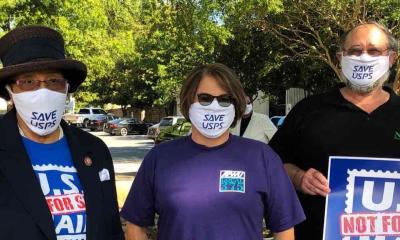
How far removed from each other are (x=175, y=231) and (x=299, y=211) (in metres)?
0.62

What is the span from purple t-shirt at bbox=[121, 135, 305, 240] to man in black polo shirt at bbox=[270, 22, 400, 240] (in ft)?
1.50

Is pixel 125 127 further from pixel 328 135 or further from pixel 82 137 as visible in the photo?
pixel 82 137

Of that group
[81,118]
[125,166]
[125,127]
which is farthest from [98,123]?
[125,166]

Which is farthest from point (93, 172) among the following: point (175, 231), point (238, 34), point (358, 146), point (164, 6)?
point (238, 34)

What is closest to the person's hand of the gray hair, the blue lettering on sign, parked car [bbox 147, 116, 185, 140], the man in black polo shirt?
the man in black polo shirt

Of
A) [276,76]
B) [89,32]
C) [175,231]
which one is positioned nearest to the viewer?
[175,231]

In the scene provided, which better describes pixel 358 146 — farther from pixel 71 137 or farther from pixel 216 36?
pixel 216 36

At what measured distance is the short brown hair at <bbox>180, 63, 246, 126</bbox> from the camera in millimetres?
2771

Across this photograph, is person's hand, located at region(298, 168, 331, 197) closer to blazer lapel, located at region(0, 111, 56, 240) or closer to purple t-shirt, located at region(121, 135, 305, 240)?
purple t-shirt, located at region(121, 135, 305, 240)

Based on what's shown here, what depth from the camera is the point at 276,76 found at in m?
21.6

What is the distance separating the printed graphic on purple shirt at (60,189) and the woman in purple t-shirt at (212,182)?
278 mm

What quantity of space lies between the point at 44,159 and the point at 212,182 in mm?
800

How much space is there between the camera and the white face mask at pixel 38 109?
8.64ft

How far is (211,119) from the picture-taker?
276 centimetres
